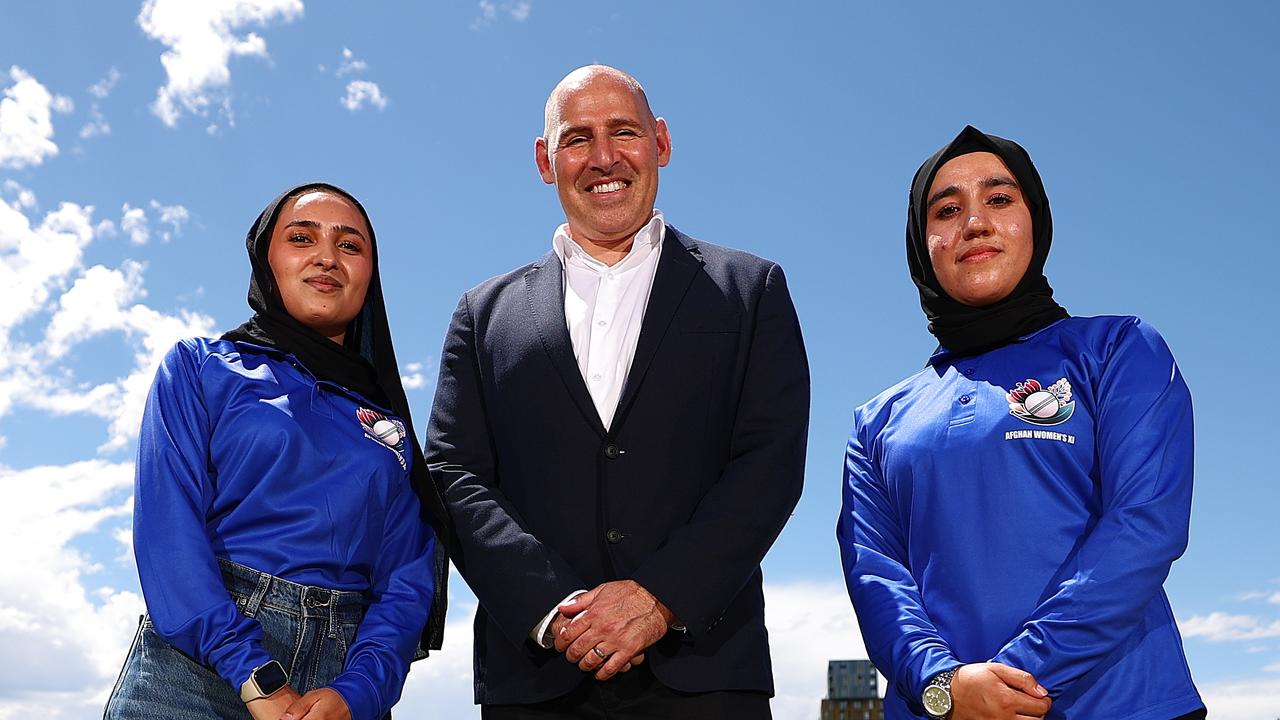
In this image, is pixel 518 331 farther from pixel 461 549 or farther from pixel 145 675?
pixel 145 675

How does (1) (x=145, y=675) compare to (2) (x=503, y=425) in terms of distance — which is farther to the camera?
(2) (x=503, y=425)

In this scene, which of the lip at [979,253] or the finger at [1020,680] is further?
the lip at [979,253]

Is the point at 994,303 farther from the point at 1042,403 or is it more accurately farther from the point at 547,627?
the point at 547,627

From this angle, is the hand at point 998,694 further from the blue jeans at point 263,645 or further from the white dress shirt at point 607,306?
the blue jeans at point 263,645

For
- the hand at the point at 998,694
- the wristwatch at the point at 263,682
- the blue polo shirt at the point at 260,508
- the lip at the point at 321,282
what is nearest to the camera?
the hand at the point at 998,694

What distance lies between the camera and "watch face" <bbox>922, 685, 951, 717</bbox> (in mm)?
3779

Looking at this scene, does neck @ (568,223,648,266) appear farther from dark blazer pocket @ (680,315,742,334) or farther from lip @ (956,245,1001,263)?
lip @ (956,245,1001,263)

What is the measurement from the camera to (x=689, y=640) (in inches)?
164

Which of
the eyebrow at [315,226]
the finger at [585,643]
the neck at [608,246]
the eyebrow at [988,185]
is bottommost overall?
the finger at [585,643]

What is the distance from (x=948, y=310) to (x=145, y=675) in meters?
3.37

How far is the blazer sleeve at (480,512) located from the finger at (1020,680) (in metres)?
1.54

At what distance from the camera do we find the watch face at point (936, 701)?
378 centimetres

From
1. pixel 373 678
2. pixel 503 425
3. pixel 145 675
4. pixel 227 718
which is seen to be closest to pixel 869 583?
pixel 503 425

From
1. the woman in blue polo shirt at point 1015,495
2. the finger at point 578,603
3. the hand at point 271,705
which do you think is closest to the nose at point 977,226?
the woman in blue polo shirt at point 1015,495
